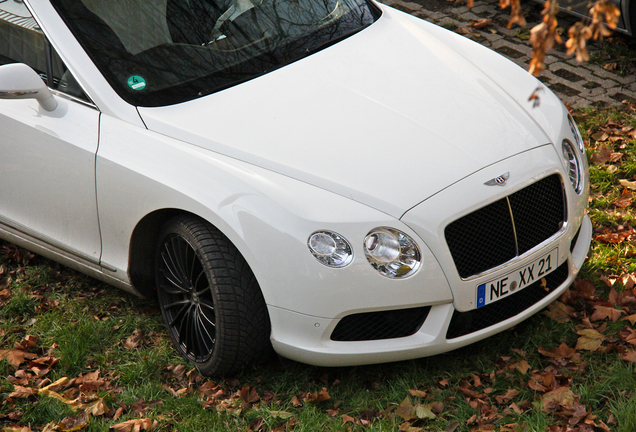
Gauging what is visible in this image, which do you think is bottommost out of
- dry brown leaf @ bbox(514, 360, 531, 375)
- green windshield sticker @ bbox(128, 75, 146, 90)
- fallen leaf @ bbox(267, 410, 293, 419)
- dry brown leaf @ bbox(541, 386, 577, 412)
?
fallen leaf @ bbox(267, 410, 293, 419)

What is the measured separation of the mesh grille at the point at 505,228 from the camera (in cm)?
273

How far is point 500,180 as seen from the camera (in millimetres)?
2811

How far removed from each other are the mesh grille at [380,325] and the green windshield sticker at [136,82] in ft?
4.65

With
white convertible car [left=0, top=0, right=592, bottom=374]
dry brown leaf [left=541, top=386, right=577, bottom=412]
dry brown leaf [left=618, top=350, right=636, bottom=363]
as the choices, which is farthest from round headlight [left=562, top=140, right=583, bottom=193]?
dry brown leaf [left=541, top=386, right=577, bottom=412]

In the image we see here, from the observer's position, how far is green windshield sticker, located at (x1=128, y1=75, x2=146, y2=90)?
3139 millimetres

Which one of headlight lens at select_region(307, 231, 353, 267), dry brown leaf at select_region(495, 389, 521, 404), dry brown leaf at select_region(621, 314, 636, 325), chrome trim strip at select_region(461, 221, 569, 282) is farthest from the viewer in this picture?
dry brown leaf at select_region(621, 314, 636, 325)

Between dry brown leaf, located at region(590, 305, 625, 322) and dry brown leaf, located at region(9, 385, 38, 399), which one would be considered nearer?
dry brown leaf, located at region(9, 385, 38, 399)

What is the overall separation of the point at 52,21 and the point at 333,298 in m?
1.87

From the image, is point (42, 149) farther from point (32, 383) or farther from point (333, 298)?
point (333, 298)

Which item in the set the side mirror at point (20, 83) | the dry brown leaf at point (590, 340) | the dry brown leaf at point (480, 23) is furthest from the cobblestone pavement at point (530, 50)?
the side mirror at point (20, 83)

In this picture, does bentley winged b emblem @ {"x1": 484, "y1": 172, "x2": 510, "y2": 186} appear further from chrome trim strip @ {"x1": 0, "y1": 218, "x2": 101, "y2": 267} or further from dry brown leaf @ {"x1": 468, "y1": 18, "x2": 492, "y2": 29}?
dry brown leaf @ {"x1": 468, "y1": 18, "x2": 492, "y2": 29}

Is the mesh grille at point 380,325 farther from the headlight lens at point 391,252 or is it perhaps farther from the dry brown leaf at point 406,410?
the dry brown leaf at point 406,410

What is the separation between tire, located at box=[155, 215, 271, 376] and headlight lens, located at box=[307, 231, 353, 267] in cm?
36

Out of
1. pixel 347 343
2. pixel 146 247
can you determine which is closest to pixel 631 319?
pixel 347 343
